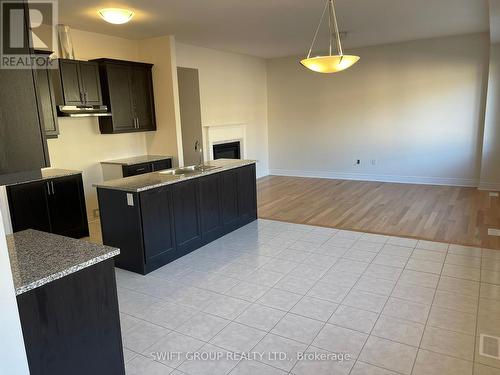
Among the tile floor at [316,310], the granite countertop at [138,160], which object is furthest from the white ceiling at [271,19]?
the tile floor at [316,310]

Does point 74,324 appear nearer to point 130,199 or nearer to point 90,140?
point 130,199

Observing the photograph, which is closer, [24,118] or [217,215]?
[24,118]

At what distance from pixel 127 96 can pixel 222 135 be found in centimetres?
225

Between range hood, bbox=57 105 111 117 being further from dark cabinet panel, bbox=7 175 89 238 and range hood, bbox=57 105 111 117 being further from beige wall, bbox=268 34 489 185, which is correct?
beige wall, bbox=268 34 489 185

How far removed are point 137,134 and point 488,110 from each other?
6.03m

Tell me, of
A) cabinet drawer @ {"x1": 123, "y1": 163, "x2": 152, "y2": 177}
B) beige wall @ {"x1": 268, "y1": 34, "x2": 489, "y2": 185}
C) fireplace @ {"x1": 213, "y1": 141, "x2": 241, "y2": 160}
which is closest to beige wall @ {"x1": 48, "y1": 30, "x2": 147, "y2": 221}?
cabinet drawer @ {"x1": 123, "y1": 163, "x2": 152, "y2": 177}

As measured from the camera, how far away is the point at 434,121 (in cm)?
699

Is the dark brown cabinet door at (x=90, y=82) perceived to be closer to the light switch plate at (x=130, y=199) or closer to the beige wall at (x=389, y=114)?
the light switch plate at (x=130, y=199)

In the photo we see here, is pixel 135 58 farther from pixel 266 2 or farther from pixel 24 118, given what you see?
pixel 24 118

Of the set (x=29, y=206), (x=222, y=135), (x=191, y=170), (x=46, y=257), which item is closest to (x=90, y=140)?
(x=29, y=206)

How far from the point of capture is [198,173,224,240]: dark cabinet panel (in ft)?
14.0

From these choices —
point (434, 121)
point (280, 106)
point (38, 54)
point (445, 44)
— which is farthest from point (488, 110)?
point (38, 54)

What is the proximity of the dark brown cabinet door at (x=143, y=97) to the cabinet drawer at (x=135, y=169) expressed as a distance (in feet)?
2.26

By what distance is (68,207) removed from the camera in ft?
14.8
